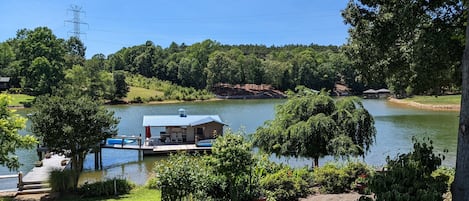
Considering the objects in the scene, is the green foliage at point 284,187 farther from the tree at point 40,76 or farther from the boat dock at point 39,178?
the tree at point 40,76

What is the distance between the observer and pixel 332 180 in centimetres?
1148

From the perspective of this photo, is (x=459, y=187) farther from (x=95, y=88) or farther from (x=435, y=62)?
(x=95, y=88)

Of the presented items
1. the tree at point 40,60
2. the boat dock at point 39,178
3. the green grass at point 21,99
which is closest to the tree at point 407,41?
the boat dock at point 39,178

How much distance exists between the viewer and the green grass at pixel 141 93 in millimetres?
84475

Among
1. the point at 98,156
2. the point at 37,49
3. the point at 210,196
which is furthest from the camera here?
the point at 37,49

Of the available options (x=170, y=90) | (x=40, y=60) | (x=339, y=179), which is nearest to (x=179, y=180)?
(x=339, y=179)

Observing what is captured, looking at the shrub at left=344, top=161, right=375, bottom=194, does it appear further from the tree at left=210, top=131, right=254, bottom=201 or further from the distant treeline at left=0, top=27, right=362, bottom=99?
the distant treeline at left=0, top=27, right=362, bottom=99

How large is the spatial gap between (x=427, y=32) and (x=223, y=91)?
96.1 metres

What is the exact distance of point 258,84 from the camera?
108 m

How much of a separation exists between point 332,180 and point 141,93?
261 feet

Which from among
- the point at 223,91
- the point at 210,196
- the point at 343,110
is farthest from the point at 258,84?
the point at 210,196

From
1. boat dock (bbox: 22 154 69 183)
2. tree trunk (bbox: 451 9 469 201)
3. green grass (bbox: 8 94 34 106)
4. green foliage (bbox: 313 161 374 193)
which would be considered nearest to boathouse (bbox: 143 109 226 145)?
boat dock (bbox: 22 154 69 183)

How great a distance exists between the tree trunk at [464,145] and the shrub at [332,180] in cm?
466

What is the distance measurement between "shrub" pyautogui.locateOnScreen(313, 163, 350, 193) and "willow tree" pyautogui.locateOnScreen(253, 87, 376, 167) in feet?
14.1
